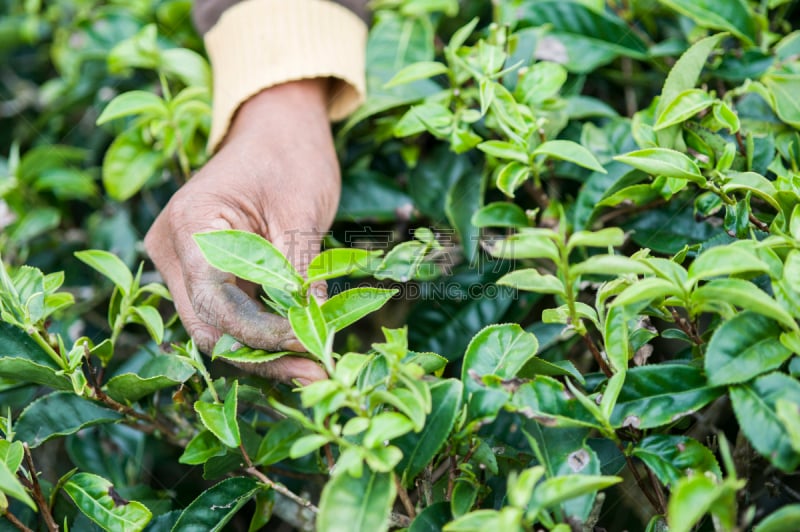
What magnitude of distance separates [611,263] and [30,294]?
0.71 meters

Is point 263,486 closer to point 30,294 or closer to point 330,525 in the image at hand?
point 330,525

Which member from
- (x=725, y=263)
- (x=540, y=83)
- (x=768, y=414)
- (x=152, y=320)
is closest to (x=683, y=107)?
(x=540, y=83)

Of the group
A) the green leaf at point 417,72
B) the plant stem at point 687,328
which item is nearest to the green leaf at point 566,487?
the plant stem at point 687,328

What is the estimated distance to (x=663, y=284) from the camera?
0.67 m

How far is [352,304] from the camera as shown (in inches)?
31.2

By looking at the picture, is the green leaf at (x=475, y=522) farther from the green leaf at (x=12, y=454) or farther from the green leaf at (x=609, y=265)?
the green leaf at (x=12, y=454)

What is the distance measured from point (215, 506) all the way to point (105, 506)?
13 cm

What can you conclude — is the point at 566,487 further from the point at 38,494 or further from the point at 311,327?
the point at 38,494

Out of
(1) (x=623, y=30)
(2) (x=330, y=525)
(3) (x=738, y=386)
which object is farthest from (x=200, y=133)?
(3) (x=738, y=386)

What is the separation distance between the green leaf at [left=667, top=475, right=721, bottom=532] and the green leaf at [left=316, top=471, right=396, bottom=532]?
238 mm

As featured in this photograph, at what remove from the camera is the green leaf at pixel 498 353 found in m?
0.76

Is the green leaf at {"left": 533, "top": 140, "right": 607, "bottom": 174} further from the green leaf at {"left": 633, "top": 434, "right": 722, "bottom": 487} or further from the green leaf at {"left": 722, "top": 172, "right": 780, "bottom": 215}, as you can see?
the green leaf at {"left": 633, "top": 434, "right": 722, "bottom": 487}

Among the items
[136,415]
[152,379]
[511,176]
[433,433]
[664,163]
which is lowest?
[136,415]

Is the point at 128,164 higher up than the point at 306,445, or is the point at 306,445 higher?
the point at 306,445
